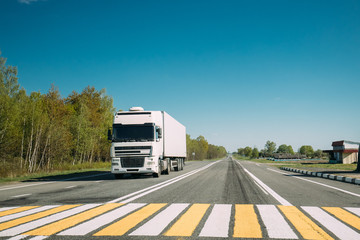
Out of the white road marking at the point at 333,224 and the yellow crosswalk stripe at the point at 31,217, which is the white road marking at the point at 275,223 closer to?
the white road marking at the point at 333,224

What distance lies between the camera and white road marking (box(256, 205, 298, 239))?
439 cm

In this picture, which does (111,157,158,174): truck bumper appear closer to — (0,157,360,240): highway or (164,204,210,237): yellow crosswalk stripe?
(0,157,360,240): highway

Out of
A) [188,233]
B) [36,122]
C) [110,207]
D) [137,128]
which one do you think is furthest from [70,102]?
[188,233]

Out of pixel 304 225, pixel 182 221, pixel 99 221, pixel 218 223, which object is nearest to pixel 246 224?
pixel 218 223

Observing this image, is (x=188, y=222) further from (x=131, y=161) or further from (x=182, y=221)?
(x=131, y=161)

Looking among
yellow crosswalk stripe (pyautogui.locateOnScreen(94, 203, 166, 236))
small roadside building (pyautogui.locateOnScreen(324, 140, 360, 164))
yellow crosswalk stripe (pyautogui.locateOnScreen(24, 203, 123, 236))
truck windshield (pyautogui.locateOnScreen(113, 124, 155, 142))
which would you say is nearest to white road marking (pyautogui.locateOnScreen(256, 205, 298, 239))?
yellow crosswalk stripe (pyautogui.locateOnScreen(94, 203, 166, 236))

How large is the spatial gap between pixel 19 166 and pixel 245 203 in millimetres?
19132

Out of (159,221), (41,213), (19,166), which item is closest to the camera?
(159,221)

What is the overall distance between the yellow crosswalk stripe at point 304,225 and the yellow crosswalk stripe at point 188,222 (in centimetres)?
178

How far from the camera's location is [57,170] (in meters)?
23.6

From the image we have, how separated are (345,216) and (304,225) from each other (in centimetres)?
148

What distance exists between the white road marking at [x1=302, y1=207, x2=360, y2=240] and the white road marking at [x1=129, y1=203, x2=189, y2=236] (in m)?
2.84

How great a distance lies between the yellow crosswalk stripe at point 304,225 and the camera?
4336mm

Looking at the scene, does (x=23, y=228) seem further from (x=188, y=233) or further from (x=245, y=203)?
(x=245, y=203)
